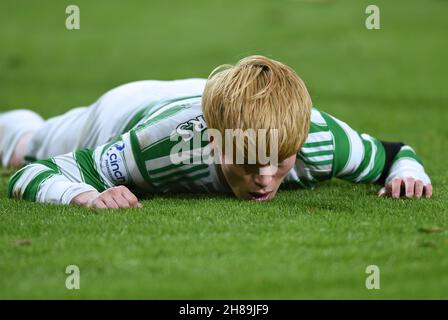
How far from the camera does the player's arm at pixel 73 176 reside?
3.86 meters

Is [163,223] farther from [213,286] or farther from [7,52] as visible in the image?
[7,52]

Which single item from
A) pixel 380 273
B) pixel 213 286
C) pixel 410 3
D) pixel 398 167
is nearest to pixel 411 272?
pixel 380 273

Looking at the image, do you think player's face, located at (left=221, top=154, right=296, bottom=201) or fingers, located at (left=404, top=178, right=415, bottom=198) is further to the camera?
fingers, located at (left=404, top=178, right=415, bottom=198)

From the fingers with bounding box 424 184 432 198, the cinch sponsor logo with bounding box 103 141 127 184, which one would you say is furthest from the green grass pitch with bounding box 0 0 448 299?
the cinch sponsor logo with bounding box 103 141 127 184

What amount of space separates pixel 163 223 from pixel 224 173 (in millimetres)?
499

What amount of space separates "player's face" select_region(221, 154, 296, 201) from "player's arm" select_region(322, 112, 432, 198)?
0.43 metres

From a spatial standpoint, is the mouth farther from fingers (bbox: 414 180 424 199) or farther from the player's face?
fingers (bbox: 414 180 424 199)

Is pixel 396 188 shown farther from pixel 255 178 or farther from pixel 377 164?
pixel 255 178

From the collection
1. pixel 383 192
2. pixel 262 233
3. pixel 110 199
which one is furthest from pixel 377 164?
pixel 110 199

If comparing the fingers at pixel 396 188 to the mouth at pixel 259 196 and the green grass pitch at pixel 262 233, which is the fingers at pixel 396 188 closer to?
the green grass pitch at pixel 262 233

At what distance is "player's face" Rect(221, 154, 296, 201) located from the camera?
3.66 meters

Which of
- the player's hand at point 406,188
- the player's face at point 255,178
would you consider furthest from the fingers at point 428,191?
the player's face at point 255,178

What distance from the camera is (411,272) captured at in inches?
115

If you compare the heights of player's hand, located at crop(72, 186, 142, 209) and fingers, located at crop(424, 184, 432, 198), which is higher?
player's hand, located at crop(72, 186, 142, 209)
